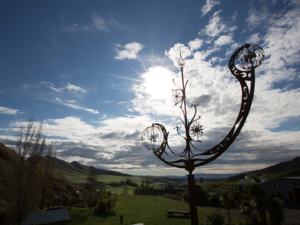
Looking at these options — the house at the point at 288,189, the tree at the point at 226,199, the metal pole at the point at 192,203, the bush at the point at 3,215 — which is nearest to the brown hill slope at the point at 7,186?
the bush at the point at 3,215

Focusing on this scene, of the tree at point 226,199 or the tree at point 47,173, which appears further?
the tree at point 47,173

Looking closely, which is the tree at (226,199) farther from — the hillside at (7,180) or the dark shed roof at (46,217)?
the hillside at (7,180)

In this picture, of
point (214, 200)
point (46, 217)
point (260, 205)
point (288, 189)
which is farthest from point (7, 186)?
point (288, 189)

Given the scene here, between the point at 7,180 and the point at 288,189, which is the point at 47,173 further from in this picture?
the point at 288,189

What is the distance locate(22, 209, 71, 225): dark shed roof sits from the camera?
10.9 metres

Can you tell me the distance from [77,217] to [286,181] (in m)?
37.6

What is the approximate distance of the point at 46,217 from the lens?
1155 centimetres

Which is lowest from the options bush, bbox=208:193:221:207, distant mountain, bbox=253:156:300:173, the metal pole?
bush, bbox=208:193:221:207

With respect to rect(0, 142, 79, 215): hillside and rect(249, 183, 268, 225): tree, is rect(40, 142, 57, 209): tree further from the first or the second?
rect(249, 183, 268, 225): tree

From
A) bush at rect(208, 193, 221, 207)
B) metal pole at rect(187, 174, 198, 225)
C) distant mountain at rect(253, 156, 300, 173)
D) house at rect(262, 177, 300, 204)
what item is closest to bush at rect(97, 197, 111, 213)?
metal pole at rect(187, 174, 198, 225)

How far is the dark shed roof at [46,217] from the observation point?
429 inches

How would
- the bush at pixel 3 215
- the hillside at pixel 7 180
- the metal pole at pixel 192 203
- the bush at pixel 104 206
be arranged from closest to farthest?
the metal pole at pixel 192 203 → the bush at pixel 3 215 → the hillside at pixel 7 180 → the bush at pixel 104 206

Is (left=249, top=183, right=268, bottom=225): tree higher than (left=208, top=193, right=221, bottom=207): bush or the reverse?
higher

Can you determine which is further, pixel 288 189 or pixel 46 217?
pixel 288 189
